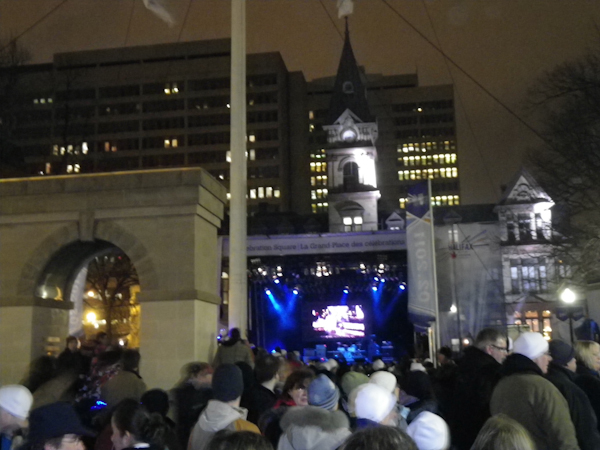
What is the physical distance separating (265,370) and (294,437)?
10.8 feet

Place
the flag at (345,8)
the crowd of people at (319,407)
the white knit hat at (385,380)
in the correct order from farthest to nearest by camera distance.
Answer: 1. the flag at (345,8)
2. the white knit hat at (385,380)
3. the crowd of people at (319,407)

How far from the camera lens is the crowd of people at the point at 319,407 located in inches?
150

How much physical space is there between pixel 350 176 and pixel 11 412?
58158 mm

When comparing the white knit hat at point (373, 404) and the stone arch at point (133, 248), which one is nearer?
the white knit hat at point (373, 404)

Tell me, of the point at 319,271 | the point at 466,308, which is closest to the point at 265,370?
the point at 319,271

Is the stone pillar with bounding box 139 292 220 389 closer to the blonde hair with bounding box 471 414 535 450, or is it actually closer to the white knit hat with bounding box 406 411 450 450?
the white knit hat with bounding box 406 411 450 450

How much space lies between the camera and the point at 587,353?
267 inches

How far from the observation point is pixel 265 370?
7.20m

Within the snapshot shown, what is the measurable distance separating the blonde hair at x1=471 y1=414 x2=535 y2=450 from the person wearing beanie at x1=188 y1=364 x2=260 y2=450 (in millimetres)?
1863

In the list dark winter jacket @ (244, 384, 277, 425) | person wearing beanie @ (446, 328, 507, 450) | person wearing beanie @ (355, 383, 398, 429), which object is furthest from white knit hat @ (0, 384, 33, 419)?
person wearing beanie @ (446, 328, 507, 450)

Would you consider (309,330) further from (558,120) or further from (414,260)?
(414,260)

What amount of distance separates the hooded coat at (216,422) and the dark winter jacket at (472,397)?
2.18 meters

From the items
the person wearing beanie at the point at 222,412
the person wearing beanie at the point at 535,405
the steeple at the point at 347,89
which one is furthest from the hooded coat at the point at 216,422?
the steeple at the point at 347,89

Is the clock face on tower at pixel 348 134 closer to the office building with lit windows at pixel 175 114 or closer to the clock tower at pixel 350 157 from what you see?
the clock tower at pixel 350 157
